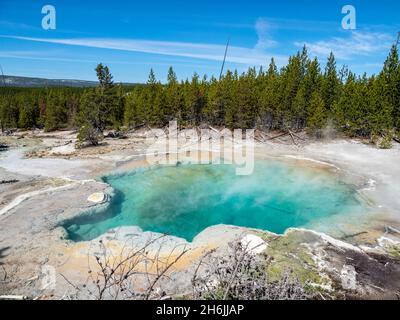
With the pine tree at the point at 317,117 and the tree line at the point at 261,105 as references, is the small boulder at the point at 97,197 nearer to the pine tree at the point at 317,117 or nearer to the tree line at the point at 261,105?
the tree line at the point at 261,105

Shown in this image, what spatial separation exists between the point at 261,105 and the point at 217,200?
27485mm

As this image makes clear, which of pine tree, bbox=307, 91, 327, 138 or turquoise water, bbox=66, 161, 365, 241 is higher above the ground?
pine tree, bbox=307, 91, 327, 138

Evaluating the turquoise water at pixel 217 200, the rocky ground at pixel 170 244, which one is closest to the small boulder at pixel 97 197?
the rocky ground at pixel 170 244

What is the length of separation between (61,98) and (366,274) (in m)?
63.8

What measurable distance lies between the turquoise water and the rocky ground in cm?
119

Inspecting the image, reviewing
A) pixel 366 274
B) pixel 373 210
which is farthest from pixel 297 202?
pixel 366 274

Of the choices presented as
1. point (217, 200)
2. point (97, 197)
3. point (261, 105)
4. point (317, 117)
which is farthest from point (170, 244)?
point (261, 105)

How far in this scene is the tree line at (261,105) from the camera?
3919cm

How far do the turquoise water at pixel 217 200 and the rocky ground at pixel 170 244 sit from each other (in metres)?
1.19

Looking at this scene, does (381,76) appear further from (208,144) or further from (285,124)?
(208,144)

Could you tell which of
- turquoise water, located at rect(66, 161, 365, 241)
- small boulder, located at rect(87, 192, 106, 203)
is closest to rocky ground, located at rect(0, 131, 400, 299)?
small boulder, located at rect(87, 192, 106, 203)

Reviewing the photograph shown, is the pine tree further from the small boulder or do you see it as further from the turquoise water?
the small boulder

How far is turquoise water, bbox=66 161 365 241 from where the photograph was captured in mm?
17953

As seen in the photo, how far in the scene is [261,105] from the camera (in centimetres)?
4644
